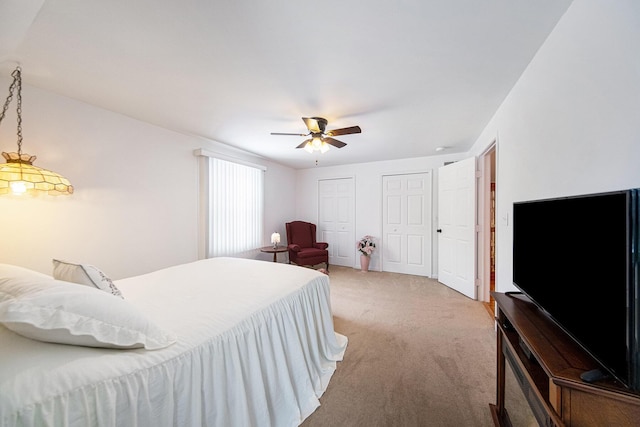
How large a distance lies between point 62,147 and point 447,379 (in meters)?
3.86

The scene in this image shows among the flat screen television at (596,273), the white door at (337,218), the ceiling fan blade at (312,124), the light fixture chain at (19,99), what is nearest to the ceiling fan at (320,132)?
the ceiling fan blade at (312,124)

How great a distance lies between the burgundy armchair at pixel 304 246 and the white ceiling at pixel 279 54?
8.51ft

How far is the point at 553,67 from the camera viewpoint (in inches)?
52.7

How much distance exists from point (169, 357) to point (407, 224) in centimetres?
444

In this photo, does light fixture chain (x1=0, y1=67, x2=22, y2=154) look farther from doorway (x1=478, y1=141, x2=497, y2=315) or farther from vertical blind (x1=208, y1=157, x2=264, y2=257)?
doorway (x1=478, y1=141, x2=497, y2=315)

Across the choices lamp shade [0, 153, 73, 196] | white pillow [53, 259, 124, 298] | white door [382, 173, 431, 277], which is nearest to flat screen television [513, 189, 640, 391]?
white pillow [53, 259, 124, 298]

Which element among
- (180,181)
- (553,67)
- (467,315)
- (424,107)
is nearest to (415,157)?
(424,107)

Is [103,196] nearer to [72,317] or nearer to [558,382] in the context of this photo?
[72,317]

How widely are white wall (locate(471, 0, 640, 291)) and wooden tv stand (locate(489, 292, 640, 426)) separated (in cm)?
65

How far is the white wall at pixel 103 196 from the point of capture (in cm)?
193

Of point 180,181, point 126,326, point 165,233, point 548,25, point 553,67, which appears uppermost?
point 548,25

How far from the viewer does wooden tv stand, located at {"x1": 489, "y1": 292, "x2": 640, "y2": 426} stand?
2.08 feet

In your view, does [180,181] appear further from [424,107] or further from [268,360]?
[424,107]

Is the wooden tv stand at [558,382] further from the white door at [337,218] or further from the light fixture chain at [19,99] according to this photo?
the white door at [337,218]
